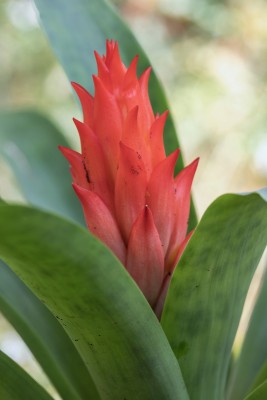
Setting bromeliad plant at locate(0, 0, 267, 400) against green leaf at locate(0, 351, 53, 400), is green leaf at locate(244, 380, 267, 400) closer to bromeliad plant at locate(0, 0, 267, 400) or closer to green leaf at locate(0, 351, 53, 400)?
bromeliad plant at locate(0, 0, 267, 400)

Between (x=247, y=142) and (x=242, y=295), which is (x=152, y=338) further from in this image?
(x=247, y=142)

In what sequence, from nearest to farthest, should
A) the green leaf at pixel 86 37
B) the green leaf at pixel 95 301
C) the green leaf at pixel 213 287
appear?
the green leaf at pixel 95 301 < the green leaf at pixel 213 287 < the green leaf at pixel 86 37

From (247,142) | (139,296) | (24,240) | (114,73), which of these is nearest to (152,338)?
(139,296)

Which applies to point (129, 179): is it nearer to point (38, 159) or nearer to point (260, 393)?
point (260, 393)

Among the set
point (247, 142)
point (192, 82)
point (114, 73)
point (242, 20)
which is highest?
point (242, 20)

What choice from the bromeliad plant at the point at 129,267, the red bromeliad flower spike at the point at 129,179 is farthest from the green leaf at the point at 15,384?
the red bromeliad flower spike at the point at 129,179

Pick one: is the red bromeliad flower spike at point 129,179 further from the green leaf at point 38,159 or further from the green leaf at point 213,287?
the green leaf at point 38,159

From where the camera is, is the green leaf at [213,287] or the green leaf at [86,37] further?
the green leaf at [86,37]
